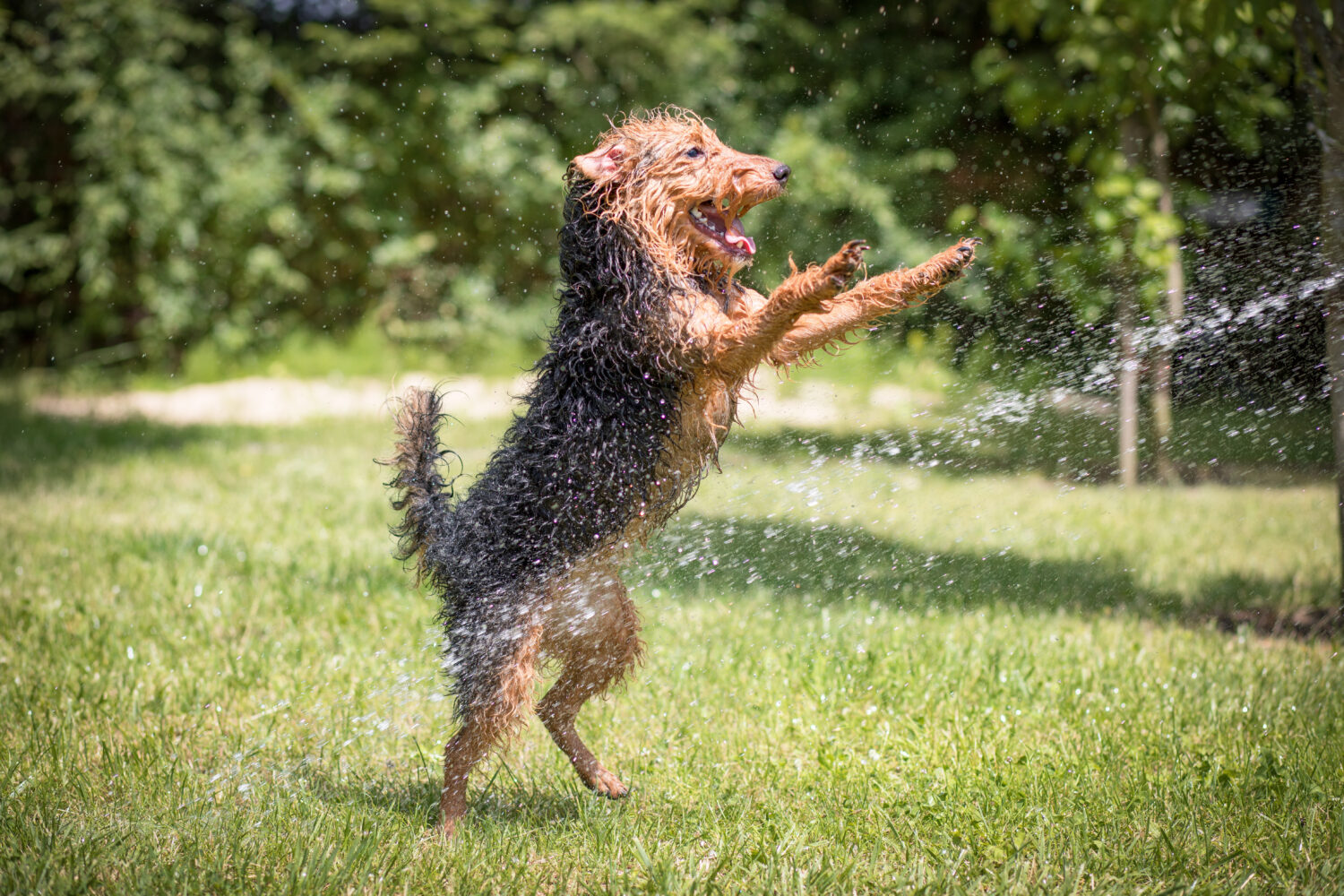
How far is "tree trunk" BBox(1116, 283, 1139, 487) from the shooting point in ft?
18.4

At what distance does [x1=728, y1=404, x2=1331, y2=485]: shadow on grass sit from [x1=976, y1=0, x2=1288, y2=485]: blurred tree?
34 centimetres

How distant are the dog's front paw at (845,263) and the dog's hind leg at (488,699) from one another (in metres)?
1.13

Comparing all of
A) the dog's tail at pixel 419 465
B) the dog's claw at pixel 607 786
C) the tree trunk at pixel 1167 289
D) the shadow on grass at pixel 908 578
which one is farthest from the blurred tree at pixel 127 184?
the dog's claw at pixel 607 786

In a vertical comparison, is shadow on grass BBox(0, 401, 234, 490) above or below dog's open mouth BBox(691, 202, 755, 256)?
below

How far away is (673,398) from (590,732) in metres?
1.38

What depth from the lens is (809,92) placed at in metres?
11.9

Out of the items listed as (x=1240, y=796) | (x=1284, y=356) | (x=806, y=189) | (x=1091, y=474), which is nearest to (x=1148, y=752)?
(x=1240, y=796)

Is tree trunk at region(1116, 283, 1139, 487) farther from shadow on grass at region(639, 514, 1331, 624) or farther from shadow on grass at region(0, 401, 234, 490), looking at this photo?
shadow on grass at region(0, 401, 234, 490)

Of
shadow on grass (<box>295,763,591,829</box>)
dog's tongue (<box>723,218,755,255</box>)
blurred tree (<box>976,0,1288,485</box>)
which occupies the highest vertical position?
blurred tree (<box>976,0,1288,485</box>)

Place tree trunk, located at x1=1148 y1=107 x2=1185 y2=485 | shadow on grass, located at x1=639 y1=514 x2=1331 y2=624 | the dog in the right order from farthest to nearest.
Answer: tree trunk, located at x1=1148 y1=107 x2=1185 y2=485 → shadow on grass, located at x1=639 y1=514 x2=1331 y2=624 → the dog

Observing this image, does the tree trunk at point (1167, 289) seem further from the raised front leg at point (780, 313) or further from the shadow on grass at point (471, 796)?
the shadow on grass at point (471, 796)

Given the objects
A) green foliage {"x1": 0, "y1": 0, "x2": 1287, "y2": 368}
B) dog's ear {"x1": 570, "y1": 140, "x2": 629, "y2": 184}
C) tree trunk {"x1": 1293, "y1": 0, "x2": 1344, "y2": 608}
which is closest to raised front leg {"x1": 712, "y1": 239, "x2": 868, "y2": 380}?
dog's ear {"x1": 570, "y1": 140, "x2": 629, "y2": 184}

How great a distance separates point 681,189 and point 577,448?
0.68m

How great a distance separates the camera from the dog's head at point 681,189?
8.97 feet
